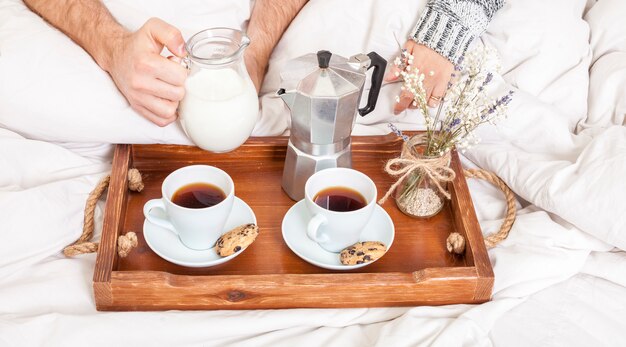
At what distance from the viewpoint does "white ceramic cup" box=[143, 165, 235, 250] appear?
32.5 inches

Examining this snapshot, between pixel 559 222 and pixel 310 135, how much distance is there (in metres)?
0.41

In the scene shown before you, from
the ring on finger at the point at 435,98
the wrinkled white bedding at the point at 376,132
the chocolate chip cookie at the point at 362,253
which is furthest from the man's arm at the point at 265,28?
the chocolate chip cookie at the point at 362,253

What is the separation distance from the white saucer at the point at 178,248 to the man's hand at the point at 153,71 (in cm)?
18

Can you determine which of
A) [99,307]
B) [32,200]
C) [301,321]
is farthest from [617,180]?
[32,200]

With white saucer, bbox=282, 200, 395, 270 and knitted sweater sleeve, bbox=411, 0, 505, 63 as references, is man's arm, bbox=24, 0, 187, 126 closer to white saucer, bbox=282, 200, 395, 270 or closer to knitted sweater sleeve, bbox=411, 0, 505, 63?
white saucer, bbox=282, 200, 395, 270

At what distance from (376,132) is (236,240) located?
0.39 meters

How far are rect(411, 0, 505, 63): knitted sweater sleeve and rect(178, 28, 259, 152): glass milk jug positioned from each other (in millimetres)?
331

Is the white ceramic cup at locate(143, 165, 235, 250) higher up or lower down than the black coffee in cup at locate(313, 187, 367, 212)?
lower down

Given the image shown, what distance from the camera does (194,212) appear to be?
2.67ft

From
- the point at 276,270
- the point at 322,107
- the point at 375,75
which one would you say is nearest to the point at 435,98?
the point at 375,75

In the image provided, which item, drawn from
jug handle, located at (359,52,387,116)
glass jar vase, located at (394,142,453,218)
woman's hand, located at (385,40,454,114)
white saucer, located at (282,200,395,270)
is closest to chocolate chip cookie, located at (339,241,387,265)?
white saucer, located at (282,200,395,270)

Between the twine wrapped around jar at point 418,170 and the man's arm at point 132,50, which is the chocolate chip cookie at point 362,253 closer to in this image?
the twine wrapped around jar at point 418,170

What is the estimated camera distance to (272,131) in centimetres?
110

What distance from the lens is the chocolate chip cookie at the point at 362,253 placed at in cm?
85
